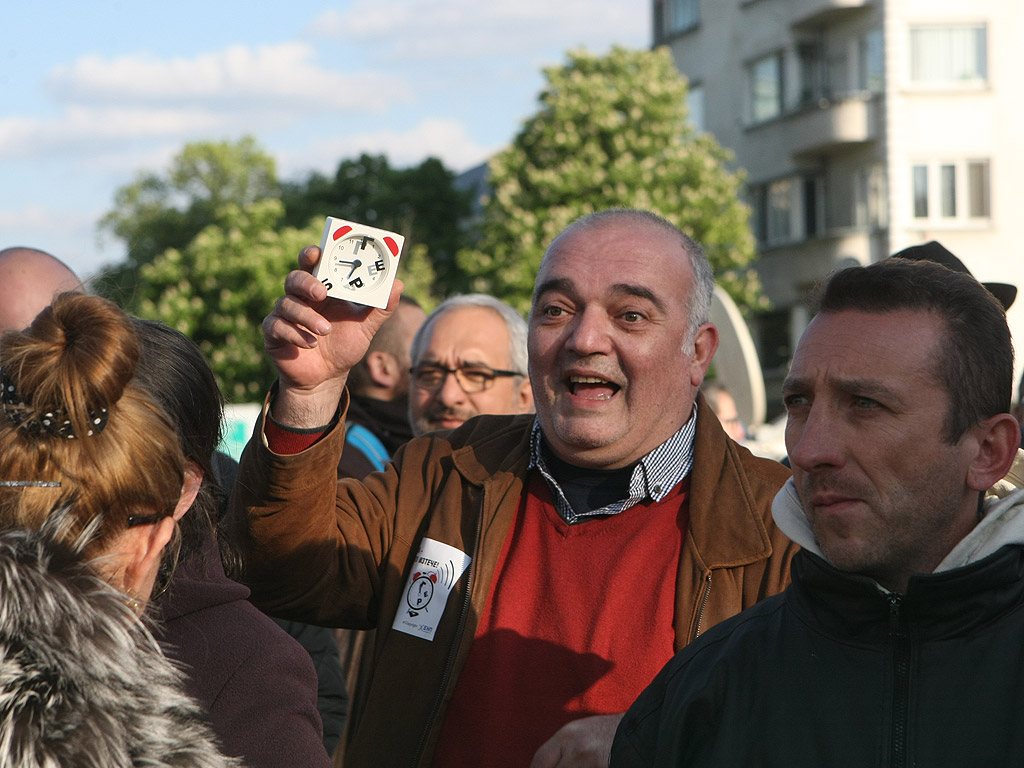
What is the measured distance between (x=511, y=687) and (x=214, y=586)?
970 mm

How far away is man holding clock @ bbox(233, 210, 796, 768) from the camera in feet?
10.5

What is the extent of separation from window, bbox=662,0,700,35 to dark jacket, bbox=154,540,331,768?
34.9 meters

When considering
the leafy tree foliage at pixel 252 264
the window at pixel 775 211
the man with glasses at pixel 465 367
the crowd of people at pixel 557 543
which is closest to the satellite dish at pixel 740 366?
the man with glasses at pixel 465 367

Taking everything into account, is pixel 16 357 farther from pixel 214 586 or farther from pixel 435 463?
pixel 435 463

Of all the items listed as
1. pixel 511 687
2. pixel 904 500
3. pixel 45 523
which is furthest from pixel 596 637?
pixel 45 523

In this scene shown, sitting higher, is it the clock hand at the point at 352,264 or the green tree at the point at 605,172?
the green tree at the point at 605,172

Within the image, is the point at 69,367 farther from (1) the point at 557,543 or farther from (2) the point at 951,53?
(2) the point at 951,53

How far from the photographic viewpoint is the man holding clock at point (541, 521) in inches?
126

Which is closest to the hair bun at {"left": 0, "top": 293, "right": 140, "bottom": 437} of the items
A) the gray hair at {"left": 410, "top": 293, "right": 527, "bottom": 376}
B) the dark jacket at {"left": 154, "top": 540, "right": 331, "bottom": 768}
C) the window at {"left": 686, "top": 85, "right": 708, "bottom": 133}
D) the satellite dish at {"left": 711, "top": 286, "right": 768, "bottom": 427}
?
the dark jacket at {"left": 154, "top": 540, "right": 331, "bottom": 768}

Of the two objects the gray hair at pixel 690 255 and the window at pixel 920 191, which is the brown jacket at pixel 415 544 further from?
the window at pixel 920 191

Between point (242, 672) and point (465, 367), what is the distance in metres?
3.55

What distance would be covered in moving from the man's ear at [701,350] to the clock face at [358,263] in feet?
3.50

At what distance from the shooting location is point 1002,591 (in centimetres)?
239

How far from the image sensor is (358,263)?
123 inches
